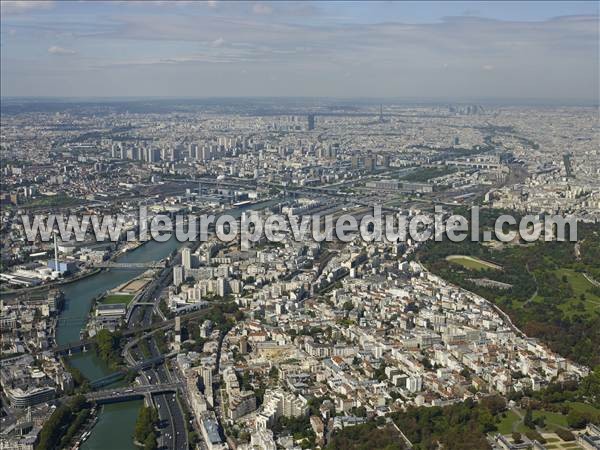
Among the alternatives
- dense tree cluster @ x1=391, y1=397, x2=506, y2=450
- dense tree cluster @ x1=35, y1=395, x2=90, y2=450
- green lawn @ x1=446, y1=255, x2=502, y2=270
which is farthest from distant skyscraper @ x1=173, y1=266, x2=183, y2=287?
dense tree cluster @ x1=391, y1=397, x2=506, y2=450

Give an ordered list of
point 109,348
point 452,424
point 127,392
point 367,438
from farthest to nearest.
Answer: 1. point 109,348
2. point 127,392
3. point 452,424
4. point 367,438

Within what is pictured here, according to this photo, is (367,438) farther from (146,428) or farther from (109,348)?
(109,348)

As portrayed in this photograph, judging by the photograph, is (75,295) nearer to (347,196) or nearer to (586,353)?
(586,353)

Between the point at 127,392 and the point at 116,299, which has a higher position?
the point at 116,299

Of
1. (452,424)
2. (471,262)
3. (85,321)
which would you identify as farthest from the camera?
(471,262)

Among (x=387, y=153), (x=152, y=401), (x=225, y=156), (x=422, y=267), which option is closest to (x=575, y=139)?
(x=387, y=153)

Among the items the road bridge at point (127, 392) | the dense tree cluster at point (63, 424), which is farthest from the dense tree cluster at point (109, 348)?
the dense tree cluster at point (63, 424)

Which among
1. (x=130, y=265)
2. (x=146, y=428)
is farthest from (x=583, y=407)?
(x=130, y=265)
